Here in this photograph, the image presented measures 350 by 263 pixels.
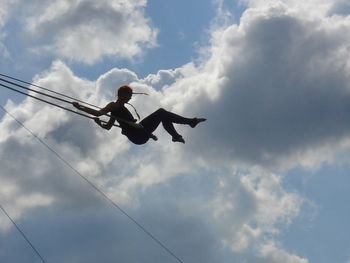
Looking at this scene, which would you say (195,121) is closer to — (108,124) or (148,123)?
(148,123)

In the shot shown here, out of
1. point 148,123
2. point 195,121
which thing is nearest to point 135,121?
point 148,123

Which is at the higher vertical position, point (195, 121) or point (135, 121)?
point (195, 121)

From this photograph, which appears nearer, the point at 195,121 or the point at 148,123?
the point at 195,121

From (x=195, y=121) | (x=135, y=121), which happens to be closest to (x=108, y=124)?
(x=135, y=121)

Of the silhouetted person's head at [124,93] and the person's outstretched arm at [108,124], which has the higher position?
the silhouetted person's head at [124,93]

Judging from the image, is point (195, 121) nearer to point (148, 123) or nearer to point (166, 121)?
point (166, 121)

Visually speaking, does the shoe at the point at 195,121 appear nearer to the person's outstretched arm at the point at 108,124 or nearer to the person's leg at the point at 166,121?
the person's leg at the point at 166,121

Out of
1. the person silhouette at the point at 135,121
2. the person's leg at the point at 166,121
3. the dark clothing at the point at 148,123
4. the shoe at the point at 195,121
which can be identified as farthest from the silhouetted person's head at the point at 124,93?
the shoe at the point at 195,121

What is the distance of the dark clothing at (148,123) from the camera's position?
49.8 feet

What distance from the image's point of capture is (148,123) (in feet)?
50.9

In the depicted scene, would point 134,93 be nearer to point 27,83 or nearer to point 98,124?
point 98,124

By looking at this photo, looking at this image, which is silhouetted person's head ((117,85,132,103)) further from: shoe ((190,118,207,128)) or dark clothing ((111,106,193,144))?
shoe ((190,118,207,128))

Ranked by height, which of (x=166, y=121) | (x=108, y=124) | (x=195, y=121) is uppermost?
(x=195, y=121)

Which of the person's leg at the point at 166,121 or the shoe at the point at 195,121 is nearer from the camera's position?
the shoe at the point at 195,121
